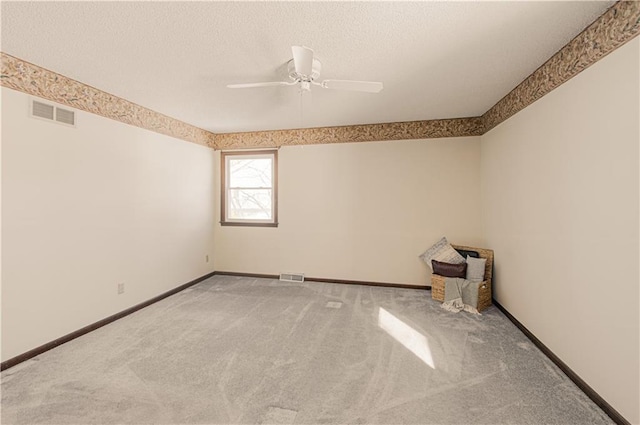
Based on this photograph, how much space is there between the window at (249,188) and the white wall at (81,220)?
3.00 ft

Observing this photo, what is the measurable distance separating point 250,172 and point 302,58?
3512 mm

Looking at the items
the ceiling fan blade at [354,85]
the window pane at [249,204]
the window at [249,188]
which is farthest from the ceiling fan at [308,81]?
the window pane at [249,204]

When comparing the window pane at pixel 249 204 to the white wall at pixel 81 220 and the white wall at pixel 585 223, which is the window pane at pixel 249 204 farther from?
the white wall at pixel 585 223

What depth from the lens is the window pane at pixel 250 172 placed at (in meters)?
5.14

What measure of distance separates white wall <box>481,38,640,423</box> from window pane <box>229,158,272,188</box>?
371cm

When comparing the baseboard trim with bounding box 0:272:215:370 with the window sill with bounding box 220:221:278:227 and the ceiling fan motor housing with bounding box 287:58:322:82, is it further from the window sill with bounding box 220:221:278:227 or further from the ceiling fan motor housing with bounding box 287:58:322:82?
the ceiling fan motor housing with bounding box 287:58:322:82

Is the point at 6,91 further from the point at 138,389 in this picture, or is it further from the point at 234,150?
the point at 234,150

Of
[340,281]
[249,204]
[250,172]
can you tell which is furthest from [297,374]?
[250,172]

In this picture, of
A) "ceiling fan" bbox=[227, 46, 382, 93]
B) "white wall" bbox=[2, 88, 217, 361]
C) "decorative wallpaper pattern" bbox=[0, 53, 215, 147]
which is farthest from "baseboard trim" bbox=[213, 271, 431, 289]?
"ceiling fan" bbox=[227, 46, 382, 93]

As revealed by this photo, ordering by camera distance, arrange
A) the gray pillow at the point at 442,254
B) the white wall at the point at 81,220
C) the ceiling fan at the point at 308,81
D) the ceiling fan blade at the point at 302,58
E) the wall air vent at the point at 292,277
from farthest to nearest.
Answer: the wall air vent at the point at 292,277 < the gray pillow at the point at 442,254 < the white wall at the point at 81,220 < the ceiling fan at the point at 308,81 < the ceiling fan blade at the point at 302,58

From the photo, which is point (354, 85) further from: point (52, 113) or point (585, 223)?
point (52, 113)

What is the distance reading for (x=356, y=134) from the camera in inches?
181

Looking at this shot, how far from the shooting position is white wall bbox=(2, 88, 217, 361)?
7.84 ft

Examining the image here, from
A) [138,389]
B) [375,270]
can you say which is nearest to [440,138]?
[375,270]
